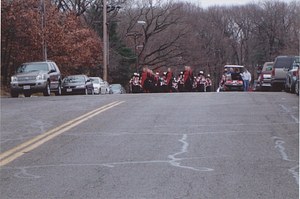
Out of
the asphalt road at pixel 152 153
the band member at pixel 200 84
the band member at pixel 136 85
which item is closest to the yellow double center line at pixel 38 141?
the asphalt road at pixel 152 153

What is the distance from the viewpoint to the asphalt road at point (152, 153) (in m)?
6.01

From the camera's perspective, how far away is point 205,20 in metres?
73.1

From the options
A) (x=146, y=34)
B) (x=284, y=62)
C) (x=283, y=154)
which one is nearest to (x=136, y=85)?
(x=284, y=62)

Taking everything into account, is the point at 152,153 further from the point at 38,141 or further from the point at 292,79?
the point at 292,79

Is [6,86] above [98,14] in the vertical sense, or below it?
below

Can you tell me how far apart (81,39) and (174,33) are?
22384mm

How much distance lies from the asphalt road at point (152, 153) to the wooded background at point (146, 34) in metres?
16.1

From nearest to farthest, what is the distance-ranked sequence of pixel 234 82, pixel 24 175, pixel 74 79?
pixel 24 175 < pixel 234 82 < pixel 74 79

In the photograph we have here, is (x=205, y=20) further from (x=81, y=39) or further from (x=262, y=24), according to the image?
(x=81, y=39)

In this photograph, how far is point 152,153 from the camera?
26.7 ft

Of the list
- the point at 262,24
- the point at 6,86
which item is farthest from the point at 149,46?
the point at 6,86

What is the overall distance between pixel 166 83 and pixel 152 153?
2115 centimetres

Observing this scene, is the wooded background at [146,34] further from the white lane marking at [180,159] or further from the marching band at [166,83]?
the white lane marking at [180,159]

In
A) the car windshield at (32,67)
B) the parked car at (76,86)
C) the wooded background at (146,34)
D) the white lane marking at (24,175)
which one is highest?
the wooded background at (146,34)
